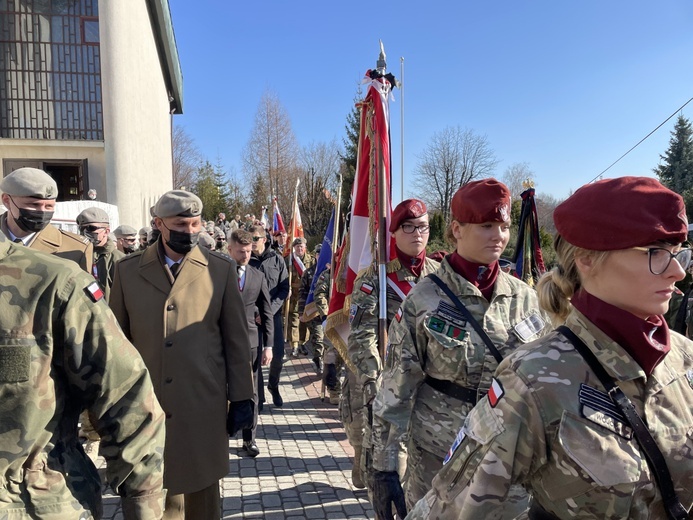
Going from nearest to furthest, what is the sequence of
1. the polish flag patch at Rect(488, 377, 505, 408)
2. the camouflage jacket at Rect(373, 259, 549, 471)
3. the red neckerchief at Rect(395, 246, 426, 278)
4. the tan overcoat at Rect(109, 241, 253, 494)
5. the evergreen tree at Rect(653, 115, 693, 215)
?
the polish flag patch at Rect(488, 377, 505, 408)
the camouflage jacket at Rect(373, 259, 549, 471)
the tan overcoat at Rect(109, 241, 253, 494)
the red neckerchief at Rect(395, 246, 426, 278)
the evergreen tree at Rect(653, 115, 693, 215)

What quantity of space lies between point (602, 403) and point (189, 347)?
2373 mm

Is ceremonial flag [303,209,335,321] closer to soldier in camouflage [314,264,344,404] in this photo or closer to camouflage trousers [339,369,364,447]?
soldier in camouflage [314,264,344,404]

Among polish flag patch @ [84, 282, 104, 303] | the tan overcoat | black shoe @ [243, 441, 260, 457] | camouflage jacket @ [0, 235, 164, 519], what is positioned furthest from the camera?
black shoe @ [243, 441, 260, 457]

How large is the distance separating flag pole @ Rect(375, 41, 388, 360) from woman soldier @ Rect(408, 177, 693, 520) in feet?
7.85

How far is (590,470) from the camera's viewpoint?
1243mm

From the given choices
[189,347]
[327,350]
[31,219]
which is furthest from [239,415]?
[327,350]

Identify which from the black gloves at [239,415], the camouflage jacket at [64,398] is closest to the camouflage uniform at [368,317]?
the black gloves at [239,415]

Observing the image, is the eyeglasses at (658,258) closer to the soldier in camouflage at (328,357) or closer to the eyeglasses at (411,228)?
the eyeglasses at (411,228)

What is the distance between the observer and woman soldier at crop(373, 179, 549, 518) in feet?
8.00

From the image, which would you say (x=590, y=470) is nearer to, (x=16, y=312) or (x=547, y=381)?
(x=547, y=381)

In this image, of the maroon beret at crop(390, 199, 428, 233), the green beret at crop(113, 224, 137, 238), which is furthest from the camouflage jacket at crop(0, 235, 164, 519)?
the green beret at crop(113, 224, 137, 238)

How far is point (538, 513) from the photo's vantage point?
139 centimetres

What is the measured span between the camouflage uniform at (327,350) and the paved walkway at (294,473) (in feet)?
0.86

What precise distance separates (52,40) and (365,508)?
15019 mm
